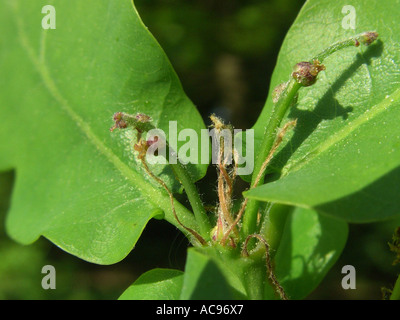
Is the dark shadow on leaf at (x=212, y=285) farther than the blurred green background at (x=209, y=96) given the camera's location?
No

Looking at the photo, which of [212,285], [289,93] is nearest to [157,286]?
[212,285]

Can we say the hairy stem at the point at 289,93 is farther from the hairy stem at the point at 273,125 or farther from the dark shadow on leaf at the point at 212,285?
the dark shadow on leaf at the point at 212,285

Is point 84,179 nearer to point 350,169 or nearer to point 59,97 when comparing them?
point 59,97

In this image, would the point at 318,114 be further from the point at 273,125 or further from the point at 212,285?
the point at 212,285

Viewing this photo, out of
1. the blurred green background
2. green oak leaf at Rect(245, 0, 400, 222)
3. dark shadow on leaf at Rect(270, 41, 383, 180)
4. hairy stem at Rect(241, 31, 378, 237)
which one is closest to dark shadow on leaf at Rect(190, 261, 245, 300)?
green oak leaf at Rect(245, 0, 400, 222)

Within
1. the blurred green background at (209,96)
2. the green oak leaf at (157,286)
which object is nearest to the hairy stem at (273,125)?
the green oak leaf at (157,286)

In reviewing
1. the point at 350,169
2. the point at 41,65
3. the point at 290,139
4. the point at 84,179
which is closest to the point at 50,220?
the point at 84,179

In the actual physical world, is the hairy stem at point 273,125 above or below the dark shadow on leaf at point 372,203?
above
